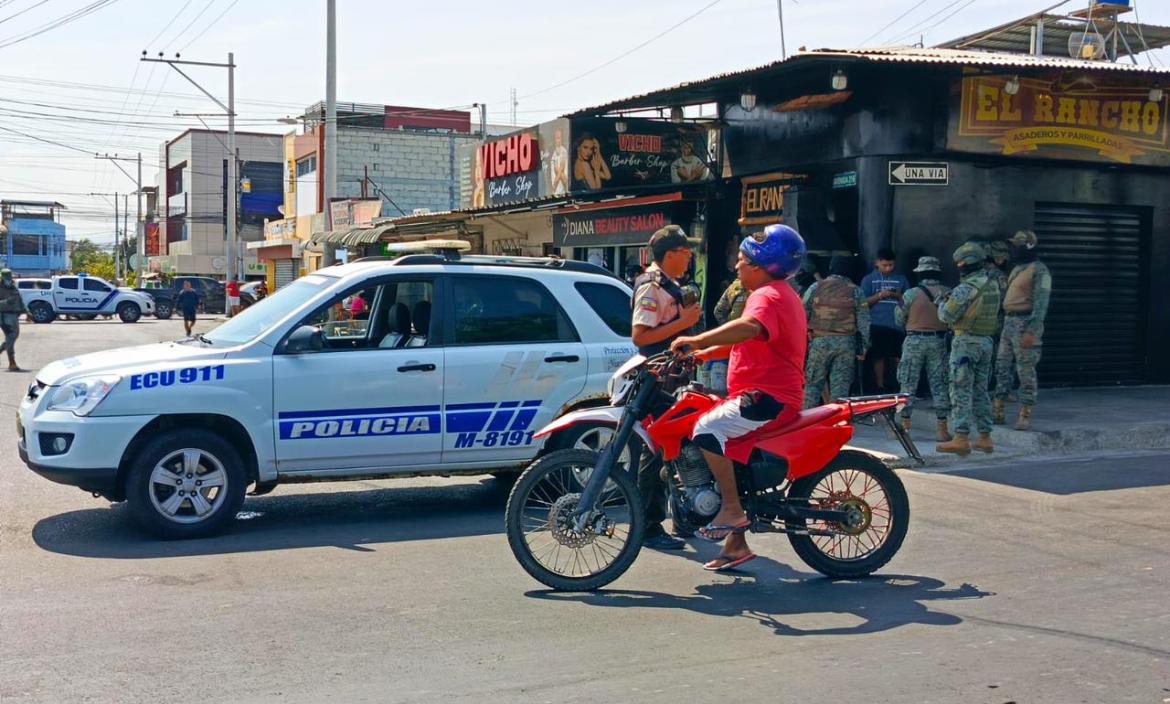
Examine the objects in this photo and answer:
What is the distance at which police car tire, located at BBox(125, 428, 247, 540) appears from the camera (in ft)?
22.7

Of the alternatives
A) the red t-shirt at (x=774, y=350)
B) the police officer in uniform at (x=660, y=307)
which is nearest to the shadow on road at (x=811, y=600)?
the police officer in uniform at (x=660, y=307)

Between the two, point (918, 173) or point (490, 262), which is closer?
point (490, 262)

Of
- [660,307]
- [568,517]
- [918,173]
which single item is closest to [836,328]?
[918,173]

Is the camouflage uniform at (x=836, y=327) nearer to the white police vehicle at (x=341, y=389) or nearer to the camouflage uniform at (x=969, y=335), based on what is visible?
the camouflage uniform at (x=969, y=335)

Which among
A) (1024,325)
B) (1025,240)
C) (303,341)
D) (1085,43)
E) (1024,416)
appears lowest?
(1024,416)

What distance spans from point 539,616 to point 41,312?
136 feet

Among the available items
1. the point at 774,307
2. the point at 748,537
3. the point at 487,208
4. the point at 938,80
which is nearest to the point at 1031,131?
the point at 938,80

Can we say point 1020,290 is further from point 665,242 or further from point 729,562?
point 729,562

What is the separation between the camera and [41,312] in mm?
42031

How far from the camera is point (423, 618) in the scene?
5422 millimetres

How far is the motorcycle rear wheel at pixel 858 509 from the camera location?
19.8ft

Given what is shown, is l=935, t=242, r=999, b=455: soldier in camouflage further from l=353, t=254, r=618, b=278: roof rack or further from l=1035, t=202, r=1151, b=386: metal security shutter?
l=1035, t=202, r=1151, b=386: metal security shutter

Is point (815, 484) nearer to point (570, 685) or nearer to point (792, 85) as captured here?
point (570, 685)

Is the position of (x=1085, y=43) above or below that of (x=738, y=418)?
above
